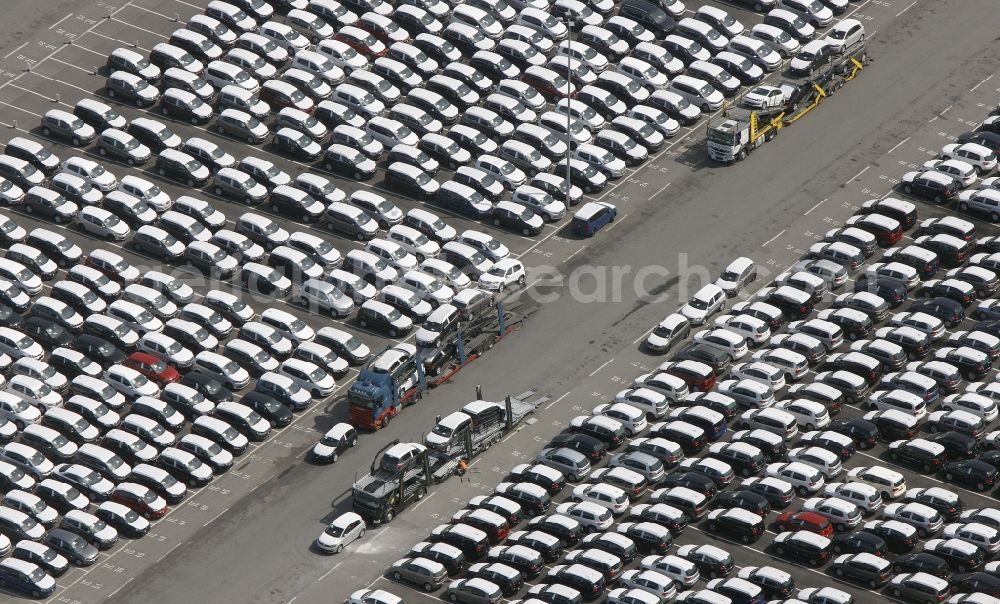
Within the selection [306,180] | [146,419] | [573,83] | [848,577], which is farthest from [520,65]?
[848,577]

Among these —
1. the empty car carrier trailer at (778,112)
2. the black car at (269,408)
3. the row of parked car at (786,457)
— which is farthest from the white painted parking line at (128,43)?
the row of parked car at (786,457)

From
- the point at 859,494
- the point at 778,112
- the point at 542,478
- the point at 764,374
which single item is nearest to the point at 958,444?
the point at 859,494

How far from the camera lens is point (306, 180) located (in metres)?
182

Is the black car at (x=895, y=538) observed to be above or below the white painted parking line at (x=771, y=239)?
below

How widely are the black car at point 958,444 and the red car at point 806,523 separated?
10307 millimetres

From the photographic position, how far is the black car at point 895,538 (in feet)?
Answer: 488

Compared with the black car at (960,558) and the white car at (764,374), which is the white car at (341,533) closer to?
the white car at (764,374)

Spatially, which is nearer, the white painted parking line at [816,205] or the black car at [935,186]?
the black car at [935,186]

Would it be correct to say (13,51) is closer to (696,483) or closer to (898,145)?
(898,145)

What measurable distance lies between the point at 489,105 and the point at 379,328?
1004 inches

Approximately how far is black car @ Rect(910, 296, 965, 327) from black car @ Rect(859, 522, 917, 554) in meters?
22.5

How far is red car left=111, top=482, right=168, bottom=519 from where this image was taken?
158 m

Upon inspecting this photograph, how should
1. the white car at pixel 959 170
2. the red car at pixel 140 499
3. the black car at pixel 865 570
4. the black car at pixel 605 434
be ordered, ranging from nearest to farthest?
the black car at pixel 865 570 → the red car at pixel 140 499 → the black car at pixel 605 434 → the white car at pixel 959 170

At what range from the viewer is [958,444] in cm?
15612
